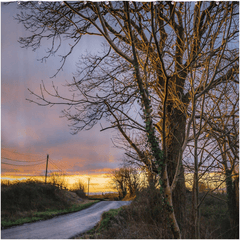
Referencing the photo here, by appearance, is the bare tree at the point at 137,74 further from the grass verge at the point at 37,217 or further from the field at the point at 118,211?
the grass verge at the point at 37,217

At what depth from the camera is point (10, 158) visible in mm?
3982

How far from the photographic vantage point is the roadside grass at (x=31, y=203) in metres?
8.48

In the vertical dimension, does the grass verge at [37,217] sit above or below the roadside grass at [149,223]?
below

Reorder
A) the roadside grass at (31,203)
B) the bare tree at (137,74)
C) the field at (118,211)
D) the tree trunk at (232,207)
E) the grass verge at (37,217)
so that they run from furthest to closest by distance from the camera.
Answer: the roadside grass at (31,203), the grass verge at (37,217), the tree trunk at (232,207), the field at (118,211), the bare tree at (137,74)

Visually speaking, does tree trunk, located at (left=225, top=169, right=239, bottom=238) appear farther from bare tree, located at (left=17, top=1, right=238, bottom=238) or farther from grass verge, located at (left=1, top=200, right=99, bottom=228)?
grass verge, located at (left=1, top=200, right=99, bottom=228)

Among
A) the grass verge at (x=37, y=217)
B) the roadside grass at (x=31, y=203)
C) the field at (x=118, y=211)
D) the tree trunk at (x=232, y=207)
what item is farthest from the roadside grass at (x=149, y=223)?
the roadside grass at (x=31, y=203)

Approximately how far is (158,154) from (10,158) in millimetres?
2747

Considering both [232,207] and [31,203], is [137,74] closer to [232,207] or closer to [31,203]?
[232,207]

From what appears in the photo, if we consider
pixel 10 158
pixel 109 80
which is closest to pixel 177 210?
pixel 109 80

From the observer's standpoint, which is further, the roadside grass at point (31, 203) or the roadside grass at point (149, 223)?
the roadside grass at point (31, 203)

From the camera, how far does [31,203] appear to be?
33.0 feet

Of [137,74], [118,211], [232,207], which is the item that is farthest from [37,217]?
[137,74]

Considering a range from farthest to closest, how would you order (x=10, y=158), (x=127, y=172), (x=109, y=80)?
(x=127, y=172)
(x=109, y=80)
(x=10, y=158)

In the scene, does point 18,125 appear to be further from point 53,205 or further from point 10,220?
point 53,205
